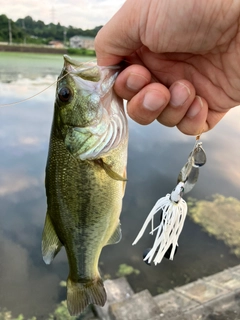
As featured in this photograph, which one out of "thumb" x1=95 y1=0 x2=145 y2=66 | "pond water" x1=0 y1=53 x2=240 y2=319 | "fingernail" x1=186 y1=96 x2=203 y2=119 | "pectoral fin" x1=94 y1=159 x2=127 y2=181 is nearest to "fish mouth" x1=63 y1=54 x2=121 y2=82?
"thumb" x1=95 y1=0 x2=145 y2=66

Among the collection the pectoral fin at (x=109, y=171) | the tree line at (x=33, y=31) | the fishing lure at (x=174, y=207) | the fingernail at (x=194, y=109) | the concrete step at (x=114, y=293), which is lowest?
the tree line at (x=33, y=31)

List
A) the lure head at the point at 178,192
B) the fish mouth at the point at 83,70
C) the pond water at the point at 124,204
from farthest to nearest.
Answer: the pond water at the point at 124,204 → the lure head at the point at 178,192 → the fish mouth at the point at 83,70

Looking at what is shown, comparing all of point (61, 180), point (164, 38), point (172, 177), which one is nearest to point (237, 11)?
point (164, 38)

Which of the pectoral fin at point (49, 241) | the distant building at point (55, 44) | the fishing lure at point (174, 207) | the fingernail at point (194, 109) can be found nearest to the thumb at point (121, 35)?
the fingernail at point (194, 109)

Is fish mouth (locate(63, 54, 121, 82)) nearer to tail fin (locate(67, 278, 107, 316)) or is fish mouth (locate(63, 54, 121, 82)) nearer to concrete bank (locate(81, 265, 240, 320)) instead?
tail fin (locate(67, 278, 107, 316))

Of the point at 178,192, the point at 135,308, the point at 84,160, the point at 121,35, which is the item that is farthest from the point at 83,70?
the point at 135,308

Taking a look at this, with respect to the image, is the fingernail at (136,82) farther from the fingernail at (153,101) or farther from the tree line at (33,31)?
the tree line at (33,31)

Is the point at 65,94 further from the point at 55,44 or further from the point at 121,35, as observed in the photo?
the point at 55,44

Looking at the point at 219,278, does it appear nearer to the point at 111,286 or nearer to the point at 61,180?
the point at 111,286
